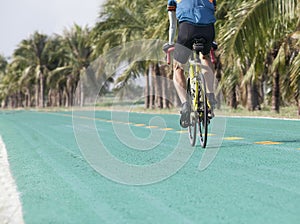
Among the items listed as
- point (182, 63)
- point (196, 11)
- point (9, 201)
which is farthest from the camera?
point (182, 63)

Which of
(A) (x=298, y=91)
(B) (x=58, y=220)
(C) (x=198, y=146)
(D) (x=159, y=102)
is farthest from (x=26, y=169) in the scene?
(D) (x=159, y=102)

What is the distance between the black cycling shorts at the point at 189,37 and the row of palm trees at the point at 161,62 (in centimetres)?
160

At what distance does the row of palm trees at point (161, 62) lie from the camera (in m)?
10.5

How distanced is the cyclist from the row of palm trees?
1.56 meters

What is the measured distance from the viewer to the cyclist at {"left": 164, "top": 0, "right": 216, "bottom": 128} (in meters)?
5.06

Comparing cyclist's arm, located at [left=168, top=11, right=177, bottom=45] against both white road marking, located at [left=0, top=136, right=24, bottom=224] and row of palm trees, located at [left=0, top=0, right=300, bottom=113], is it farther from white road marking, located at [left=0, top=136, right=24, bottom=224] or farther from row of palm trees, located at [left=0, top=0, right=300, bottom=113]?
white road marking, located at [left=0, top=136, right=24, bottom=224]

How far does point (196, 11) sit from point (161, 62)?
15.6 meters

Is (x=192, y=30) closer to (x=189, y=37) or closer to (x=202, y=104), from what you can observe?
(x=189, y=37)

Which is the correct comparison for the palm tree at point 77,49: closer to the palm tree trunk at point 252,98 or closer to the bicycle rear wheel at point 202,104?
the palm tree trunk at point 252,98

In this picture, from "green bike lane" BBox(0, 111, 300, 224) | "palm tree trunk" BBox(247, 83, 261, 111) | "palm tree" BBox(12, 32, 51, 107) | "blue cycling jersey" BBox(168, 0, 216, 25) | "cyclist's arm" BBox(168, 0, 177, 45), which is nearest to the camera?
"green bike lane" BBox(0, 111, 300, 224)

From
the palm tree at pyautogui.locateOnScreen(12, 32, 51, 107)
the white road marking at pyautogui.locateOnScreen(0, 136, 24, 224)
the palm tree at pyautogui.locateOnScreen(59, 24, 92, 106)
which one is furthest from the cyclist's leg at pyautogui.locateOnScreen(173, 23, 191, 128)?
the palm tree at pyautogui.locateOnScreen(12, 32, 51, 107)

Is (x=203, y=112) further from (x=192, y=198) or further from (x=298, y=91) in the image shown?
(x=298, y=91)

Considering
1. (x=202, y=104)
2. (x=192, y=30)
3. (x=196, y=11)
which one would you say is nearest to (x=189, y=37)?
(x=192, y=30)

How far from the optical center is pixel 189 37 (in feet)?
16.7
